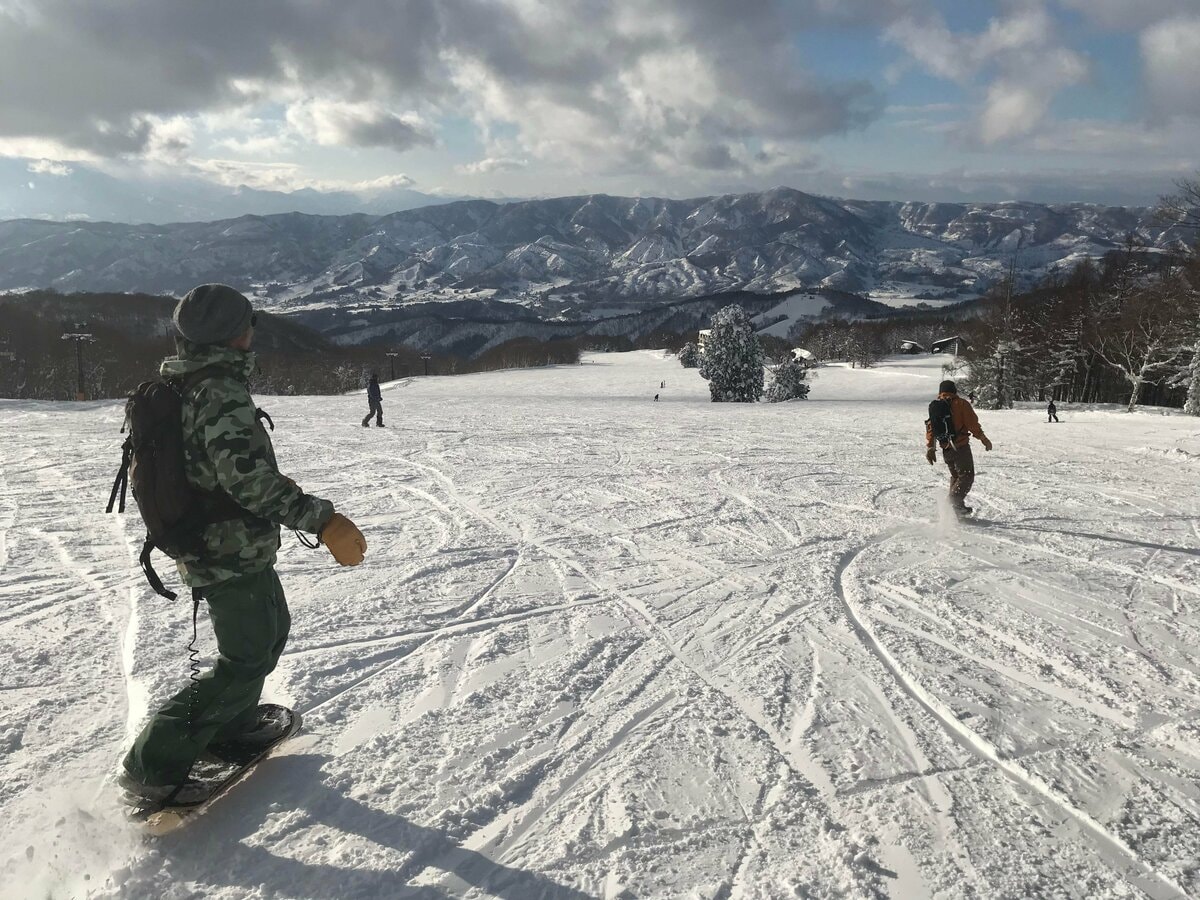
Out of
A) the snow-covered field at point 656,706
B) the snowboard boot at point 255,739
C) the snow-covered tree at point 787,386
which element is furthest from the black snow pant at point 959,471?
the snow-covered tree at point 787,386

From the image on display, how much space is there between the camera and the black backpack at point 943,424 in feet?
27.9

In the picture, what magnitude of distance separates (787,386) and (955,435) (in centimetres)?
4255

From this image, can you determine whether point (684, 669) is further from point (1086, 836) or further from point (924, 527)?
point (924, 527)

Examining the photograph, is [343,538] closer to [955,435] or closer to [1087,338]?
[955,435]

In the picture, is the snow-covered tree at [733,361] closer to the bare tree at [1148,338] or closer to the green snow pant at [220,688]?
the bare tree at [1148,338]

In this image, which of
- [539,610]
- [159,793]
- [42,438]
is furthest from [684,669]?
[42,438]

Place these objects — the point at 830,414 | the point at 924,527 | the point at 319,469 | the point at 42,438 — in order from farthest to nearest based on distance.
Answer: the point at 830,414 < the point at 42,438 < the point at 319,469 < the point at 924,527

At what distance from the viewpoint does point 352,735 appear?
3.51m

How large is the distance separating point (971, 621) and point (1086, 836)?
96.1 inches

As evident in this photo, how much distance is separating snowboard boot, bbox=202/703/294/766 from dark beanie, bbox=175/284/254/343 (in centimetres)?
191

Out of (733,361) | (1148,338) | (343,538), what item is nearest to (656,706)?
(343,538)

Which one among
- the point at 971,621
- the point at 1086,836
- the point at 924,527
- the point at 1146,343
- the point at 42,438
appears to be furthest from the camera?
the point at 1146,343

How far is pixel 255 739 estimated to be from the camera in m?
3.18

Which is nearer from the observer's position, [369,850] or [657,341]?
[369,850]
